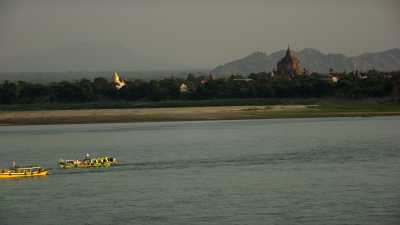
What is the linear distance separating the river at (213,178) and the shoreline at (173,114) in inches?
472

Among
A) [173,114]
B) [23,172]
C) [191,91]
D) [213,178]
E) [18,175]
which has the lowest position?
[213,178]

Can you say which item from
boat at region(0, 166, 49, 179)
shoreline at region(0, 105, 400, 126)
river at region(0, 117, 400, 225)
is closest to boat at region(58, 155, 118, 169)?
river at region(0, 117, 400, 225)

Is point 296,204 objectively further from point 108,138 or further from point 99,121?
point 99,121

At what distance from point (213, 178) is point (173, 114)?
1965 inches

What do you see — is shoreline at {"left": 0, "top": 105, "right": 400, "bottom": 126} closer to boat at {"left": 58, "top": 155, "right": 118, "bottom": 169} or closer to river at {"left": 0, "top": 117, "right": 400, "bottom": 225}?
river at {"left": 0, "top": 117, "right": 400, "bottom": 225}

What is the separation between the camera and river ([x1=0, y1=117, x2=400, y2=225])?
41.8 m

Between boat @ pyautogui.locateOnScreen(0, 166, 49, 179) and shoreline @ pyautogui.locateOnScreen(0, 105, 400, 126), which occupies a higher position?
shoreline @ pyautogui.locateOnScreen(0, 105, 400, 126)

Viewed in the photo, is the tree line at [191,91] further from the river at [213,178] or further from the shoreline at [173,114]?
the river at [213,178]

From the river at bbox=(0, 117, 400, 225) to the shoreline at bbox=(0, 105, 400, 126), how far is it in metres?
12.0

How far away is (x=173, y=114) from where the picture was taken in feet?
335

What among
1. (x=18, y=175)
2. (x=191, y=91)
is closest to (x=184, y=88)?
(x=191, y=91)

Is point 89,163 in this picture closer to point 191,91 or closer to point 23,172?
point 23,172

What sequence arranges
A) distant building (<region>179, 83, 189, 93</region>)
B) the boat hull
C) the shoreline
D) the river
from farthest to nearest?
distant building (<region>179, 83, 189, 93</region>), the shoreline, the boat hull, the river

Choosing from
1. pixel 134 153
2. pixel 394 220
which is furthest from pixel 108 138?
pixel 394 220
